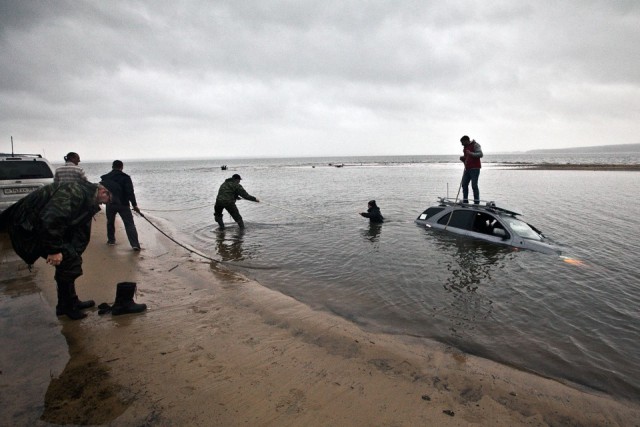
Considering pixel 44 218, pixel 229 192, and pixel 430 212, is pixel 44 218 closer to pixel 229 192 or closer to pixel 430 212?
pixel 229 192

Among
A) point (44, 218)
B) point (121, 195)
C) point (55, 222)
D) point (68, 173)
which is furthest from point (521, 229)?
point (121, 195)

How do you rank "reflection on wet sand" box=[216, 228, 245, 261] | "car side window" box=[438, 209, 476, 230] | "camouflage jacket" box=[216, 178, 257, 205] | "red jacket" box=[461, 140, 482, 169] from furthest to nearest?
1. "camouflage jacket" box=[216, 178, 257, 205]
2. "red jacket" box=[461, 140, 482, 169]
3. "car side window" box=[438, 209, 476, 230]
4. "reflection on wet sand" box=[216, 228, 245, 261]

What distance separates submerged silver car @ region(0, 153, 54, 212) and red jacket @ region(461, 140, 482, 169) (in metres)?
14.7

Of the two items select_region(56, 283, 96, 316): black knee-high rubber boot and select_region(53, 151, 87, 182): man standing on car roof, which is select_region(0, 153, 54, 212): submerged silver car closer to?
select_region(53, 151, 87, 182): man standing on car roof

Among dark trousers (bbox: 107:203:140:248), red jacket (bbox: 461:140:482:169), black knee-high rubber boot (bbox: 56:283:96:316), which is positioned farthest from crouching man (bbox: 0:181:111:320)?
red jacket (bbox: 461:140:482:169)

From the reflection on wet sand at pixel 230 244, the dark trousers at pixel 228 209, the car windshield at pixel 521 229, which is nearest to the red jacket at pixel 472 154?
the car windshield at pixel 521 229

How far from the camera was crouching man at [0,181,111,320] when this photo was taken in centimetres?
433

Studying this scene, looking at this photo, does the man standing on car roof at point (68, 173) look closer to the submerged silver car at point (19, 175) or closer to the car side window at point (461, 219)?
the submerged silver car at point (19, 175)

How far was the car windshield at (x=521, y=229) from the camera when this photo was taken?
9586mm

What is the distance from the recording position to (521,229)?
978cm

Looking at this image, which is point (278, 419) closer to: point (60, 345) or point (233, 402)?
point (233, 402)

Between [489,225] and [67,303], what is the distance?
429 inches

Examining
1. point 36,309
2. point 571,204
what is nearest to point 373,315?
point 36,309

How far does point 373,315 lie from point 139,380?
3.79 meters
